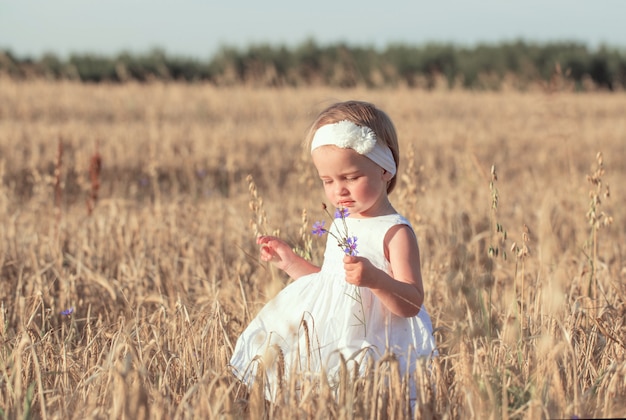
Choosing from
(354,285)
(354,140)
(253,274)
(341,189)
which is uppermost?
(354,140)

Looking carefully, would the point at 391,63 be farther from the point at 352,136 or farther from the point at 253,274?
the point at 352,136

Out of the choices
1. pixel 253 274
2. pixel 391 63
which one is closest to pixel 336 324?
pixel 253 274

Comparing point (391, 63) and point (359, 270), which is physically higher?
point (391, 63)

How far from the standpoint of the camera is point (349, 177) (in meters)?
2.34

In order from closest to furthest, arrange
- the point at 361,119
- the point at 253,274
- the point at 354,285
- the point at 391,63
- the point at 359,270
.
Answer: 1. the point at 359,270
2. the point at 354,285
3. the point at 361,119
4. the point at 253,274
5. the point at 391,63

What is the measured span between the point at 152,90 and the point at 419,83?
910 cm

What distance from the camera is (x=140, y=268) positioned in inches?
143

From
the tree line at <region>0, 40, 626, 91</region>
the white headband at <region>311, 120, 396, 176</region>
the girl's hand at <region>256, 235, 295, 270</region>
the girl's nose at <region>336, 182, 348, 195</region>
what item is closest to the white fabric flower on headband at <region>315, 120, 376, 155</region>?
the white headband at <region>311, 120, 396, 176</region>

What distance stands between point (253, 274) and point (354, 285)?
4.72 ft

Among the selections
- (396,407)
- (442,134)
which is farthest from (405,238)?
(442,134)

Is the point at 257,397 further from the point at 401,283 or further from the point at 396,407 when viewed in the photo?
the point at 401,283

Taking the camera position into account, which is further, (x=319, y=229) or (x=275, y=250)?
(x=275, y=250)

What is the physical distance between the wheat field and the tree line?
17637mm

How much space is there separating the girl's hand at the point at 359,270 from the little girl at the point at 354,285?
128mm
